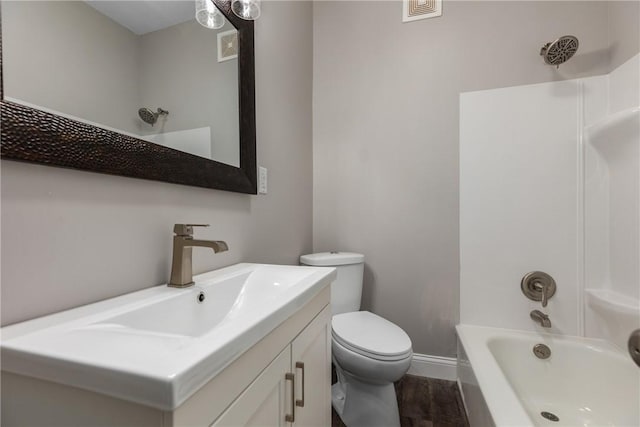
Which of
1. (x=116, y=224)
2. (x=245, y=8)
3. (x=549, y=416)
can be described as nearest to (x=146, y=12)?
(x=245, y=8)

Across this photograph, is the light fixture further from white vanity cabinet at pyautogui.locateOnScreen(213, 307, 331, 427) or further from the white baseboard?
the white baseboard

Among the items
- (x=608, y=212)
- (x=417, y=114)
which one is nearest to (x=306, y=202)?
(x=417, y=114)

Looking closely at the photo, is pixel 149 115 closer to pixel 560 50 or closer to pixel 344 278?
pixel 344 278

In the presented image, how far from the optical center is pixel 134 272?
29.3 inches

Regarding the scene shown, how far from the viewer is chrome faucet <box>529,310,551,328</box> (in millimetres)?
1523

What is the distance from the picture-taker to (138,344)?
1.37ft

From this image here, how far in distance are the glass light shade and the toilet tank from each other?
3.88 ft

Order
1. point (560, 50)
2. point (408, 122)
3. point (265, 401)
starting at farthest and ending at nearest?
point (408, 122), point (560, 50), point (265, 401)

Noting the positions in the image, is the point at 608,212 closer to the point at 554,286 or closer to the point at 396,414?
the point at 554,286

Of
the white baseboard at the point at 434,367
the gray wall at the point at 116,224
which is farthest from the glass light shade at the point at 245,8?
the white baseboard at the point at 434,367

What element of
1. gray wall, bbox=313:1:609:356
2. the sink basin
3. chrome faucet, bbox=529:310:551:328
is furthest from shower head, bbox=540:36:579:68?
the sink basin

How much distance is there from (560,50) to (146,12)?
1843 millimetres

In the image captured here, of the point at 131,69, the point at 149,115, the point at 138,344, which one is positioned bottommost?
the point at 138,344

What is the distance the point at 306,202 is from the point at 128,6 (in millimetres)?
1290
